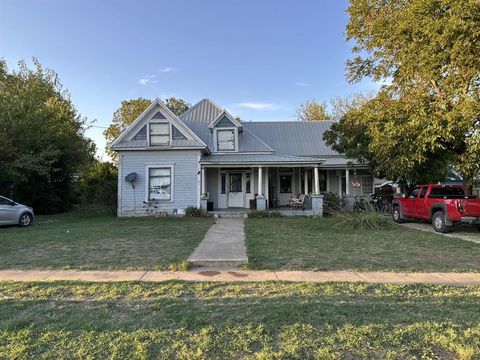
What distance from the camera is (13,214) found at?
1393 cm

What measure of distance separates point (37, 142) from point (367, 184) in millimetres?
19929

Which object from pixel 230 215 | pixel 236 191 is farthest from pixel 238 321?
pixel 236 191

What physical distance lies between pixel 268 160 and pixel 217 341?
15398 millimetres

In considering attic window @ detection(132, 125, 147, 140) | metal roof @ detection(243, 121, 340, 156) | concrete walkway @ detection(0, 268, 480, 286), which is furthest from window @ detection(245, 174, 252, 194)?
concrete walkway @ detection(0, 268, 480, 286)

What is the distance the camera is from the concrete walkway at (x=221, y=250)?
7297 millimetres

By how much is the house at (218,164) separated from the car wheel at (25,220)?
14.3 ft

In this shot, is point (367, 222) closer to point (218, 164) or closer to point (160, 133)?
point (218, 164)

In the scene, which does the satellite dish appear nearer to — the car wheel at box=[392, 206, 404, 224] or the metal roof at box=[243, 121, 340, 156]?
the metal roof at box=[243, 121, 340, 156]

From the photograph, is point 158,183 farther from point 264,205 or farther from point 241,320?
point 241,320

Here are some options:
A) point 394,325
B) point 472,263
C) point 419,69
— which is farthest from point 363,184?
point 394,325

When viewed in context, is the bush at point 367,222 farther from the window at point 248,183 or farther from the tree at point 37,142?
the tree at point 37,142

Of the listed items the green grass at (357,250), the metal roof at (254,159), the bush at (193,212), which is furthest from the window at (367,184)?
the bush at (193,212)

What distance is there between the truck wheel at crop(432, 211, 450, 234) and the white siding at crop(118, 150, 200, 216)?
10.7 m

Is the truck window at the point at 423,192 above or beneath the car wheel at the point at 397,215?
above
